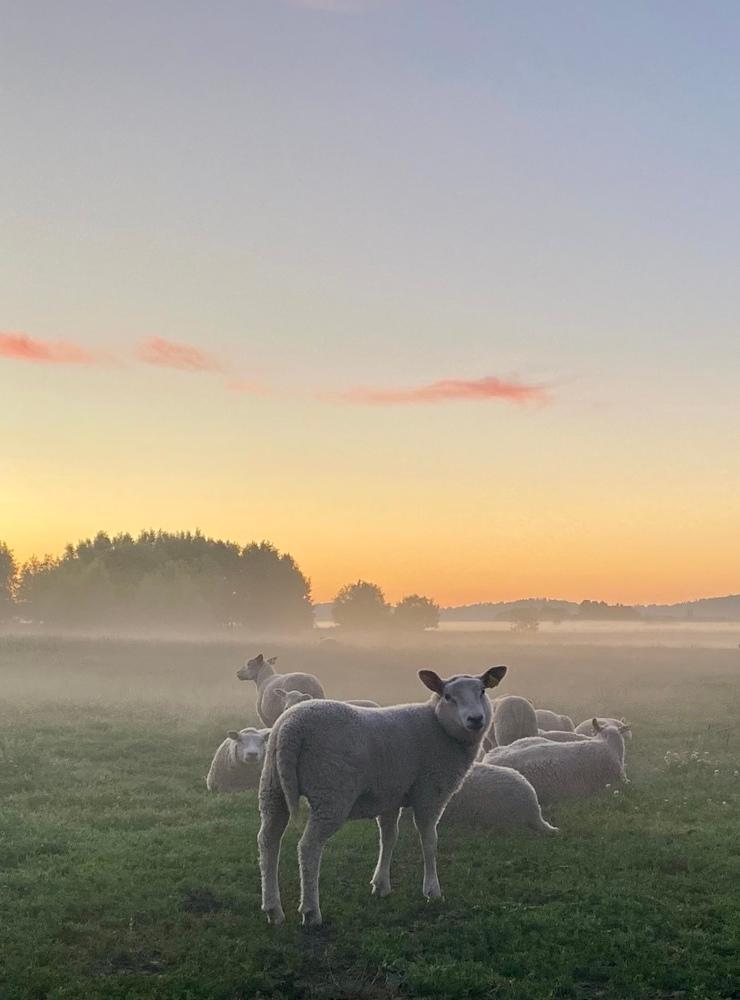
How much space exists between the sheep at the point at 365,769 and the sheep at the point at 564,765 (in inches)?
178

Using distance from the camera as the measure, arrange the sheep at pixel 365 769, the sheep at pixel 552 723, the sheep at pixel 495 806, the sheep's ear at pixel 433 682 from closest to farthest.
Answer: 1. the sheep at pixel 365 769
2. the sheep's ear at pixel 433 682
3. the sheep at pixel 495 806
4. the sheep at pixel 552 723

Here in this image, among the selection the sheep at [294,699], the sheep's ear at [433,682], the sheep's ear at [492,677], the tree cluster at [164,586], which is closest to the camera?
the sheep's ear at [433,682]

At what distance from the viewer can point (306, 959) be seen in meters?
8.35

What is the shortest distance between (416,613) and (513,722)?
88.6 m

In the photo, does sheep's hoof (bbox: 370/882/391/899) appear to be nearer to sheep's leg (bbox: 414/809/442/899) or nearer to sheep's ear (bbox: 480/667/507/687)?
sheep's leg (bbox: 414/809/442/899)

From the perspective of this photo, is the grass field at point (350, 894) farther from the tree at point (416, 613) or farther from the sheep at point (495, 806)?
the tree at point (416, 613)

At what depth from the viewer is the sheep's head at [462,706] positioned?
10.6 meters

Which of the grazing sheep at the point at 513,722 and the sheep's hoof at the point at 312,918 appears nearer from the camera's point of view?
the sheep's hoof at the point at 312,918

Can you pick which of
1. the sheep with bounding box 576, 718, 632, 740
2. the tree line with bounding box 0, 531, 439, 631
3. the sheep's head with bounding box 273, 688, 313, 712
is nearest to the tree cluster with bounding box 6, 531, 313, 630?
the tree line with bounding box 0, 531, 439, 631

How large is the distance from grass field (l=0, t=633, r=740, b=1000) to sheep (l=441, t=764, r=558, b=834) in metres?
0.44

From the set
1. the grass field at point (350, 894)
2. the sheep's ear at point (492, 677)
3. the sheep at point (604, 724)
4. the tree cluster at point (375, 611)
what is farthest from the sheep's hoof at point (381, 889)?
the tree cluster at point (375, 611)

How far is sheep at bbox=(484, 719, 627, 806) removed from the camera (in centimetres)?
1512

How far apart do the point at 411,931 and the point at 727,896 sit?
13.0ft

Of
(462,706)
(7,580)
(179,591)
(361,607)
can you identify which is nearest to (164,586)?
(179,591)
